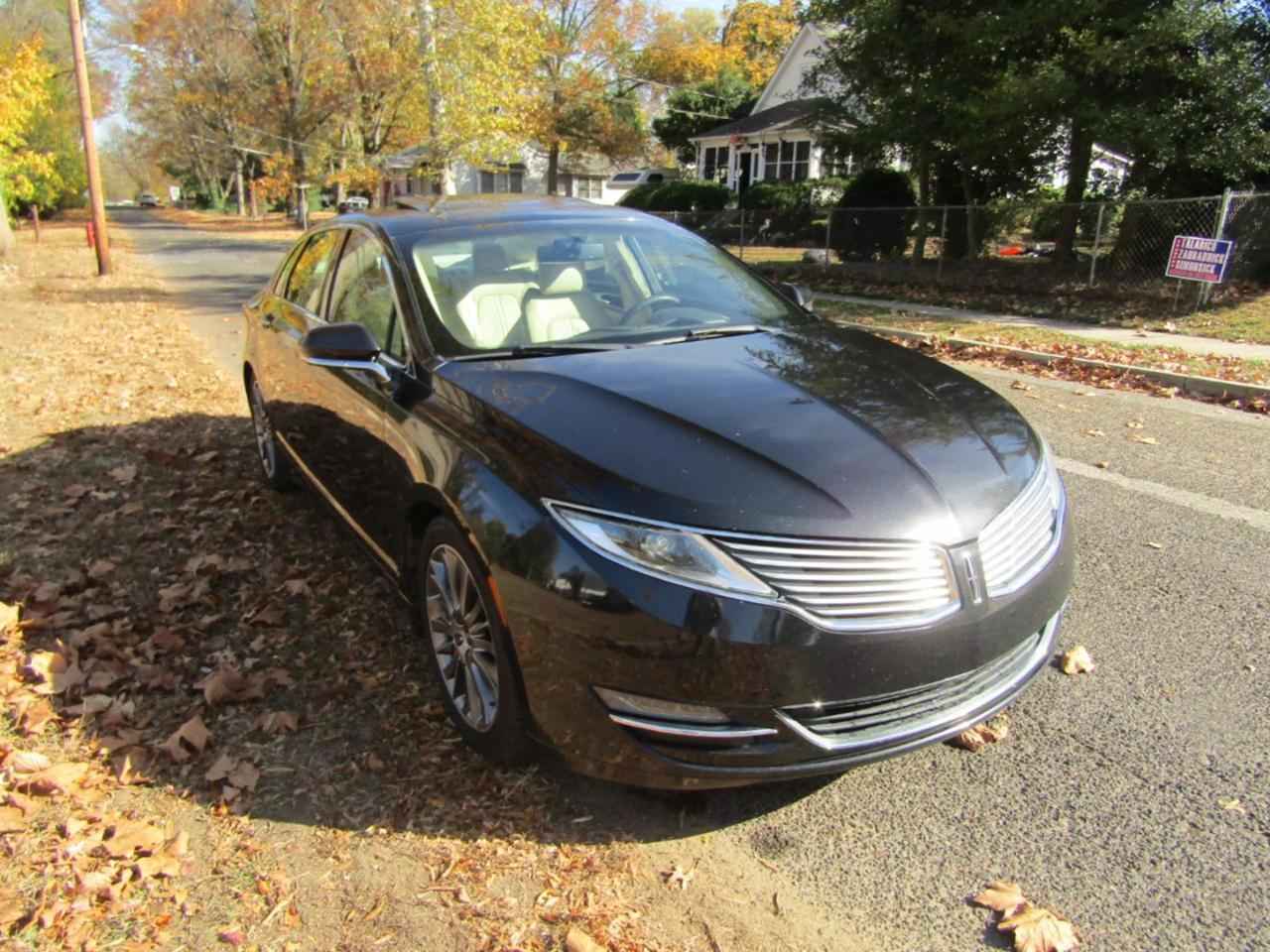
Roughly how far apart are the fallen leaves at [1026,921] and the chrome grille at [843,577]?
726mm

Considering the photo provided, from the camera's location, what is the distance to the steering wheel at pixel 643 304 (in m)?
3.64

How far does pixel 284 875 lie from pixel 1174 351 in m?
10.3

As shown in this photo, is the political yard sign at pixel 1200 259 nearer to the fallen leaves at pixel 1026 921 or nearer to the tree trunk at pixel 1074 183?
the tree trunk at pixel 1074 183

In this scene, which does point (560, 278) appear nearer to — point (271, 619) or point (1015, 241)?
point (271, 619)

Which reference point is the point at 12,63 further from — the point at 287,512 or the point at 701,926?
the point at 701,926

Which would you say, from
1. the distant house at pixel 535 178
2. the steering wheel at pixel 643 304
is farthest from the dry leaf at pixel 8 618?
the distant house at pixel 535 178

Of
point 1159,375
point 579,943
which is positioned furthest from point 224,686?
point 1159,375

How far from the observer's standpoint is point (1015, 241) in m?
17.5

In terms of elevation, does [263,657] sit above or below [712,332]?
below

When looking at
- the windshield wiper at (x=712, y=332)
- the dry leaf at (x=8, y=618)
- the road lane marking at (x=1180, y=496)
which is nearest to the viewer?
the windshield wiper at (x=712, y=332)

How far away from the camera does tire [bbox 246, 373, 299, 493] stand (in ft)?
16.9

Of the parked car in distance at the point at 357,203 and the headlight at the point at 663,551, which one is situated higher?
the parked car in distance at the point at 357,203

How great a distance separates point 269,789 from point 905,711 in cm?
191

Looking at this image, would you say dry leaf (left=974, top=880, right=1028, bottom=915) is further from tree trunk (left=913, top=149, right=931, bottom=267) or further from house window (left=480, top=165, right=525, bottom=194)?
house window (left=480, top=165, right=525, bottom=194)
